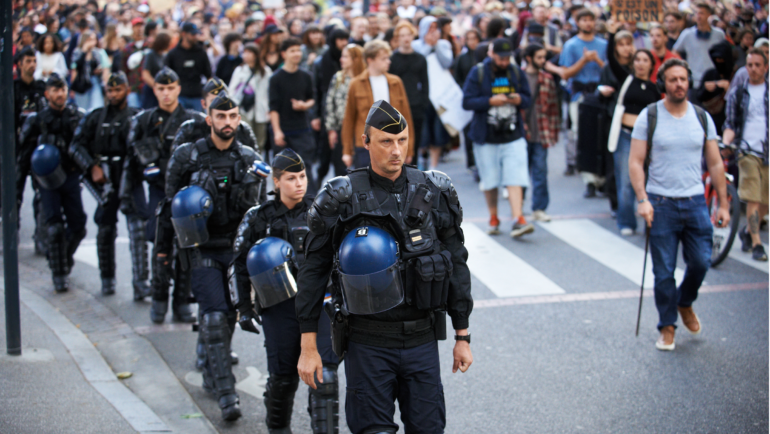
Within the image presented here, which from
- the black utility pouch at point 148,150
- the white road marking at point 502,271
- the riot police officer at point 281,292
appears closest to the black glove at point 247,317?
the riot police officer at point 281,292

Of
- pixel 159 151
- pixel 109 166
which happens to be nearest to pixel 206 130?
pixel 159 151

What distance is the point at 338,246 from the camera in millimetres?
3881

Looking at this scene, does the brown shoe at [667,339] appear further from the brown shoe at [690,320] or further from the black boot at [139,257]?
the black boot at [139,257]

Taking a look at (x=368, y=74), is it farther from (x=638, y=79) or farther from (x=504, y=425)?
(x=504, y=425)

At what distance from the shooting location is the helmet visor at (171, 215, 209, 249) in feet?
18.5

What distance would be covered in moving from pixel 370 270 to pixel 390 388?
0.63 metres

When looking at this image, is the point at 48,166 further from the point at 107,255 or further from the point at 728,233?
the point at 728,233

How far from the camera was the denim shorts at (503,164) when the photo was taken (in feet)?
31.6

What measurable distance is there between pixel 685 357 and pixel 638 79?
12.1 feet

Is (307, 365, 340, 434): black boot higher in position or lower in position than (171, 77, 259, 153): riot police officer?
lower

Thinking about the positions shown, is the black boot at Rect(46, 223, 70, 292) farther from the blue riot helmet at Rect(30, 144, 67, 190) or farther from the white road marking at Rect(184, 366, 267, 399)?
the white road marking at Rect(184, 366, 267, 399)

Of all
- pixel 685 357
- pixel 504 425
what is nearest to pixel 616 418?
pixel 504 425

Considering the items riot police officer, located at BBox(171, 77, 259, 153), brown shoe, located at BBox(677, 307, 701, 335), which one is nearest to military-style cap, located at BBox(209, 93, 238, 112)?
riot police officer, located at BBox(171, 77, 259, 153)

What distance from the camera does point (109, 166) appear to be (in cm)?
816
